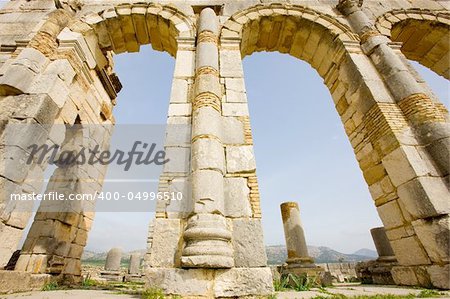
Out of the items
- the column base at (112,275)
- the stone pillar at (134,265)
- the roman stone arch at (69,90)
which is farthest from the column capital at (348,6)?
the stone pillar at (134,265)

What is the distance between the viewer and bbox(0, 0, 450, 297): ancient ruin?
9.98ft

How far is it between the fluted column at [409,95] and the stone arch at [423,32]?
2.35 ft

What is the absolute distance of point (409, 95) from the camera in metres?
4.54

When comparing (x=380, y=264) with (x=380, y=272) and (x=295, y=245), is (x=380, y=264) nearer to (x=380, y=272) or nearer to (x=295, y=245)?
(x=380, y=272)

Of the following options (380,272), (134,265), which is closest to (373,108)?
(380,272)

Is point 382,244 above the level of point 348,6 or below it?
below

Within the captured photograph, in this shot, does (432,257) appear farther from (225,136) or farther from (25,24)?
(25,24)

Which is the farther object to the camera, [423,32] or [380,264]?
[423,32]

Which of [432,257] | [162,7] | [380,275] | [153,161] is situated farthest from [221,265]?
[162,7]

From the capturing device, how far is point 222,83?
178 inches

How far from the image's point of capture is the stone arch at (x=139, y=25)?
18.6ft

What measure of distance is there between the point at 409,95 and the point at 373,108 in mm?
645

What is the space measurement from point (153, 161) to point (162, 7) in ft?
12.9

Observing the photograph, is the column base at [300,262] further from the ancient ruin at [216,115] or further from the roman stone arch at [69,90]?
the roman stone arch at [69,90]
